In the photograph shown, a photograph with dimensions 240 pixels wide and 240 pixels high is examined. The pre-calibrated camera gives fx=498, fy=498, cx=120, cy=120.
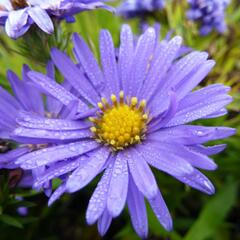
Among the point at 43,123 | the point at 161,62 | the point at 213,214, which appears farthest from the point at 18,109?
the point at 213,214

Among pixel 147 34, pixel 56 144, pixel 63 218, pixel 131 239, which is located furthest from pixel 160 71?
pixel 63 218

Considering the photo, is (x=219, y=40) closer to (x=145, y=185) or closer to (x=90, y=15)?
(x=90, y=15)

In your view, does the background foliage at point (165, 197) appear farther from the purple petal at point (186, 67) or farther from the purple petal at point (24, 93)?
the purple petal at point (186, 67)

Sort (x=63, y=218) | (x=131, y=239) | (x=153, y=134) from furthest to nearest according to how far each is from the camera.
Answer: (x=63, y=218)
(x=131, y=239)
(x=153, y=134)

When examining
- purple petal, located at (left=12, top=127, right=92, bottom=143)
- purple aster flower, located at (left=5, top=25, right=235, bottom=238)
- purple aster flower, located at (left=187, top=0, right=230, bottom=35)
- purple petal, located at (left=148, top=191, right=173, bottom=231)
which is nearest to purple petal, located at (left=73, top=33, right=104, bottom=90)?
purple aster flower, located at (left=5, top=25, right=235, bottom=238)

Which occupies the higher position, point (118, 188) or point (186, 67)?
point (186, 67)

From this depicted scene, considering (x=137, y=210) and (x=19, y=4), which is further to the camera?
(x=19, y=4)

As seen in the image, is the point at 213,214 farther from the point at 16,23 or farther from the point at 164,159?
the point at 16,23
